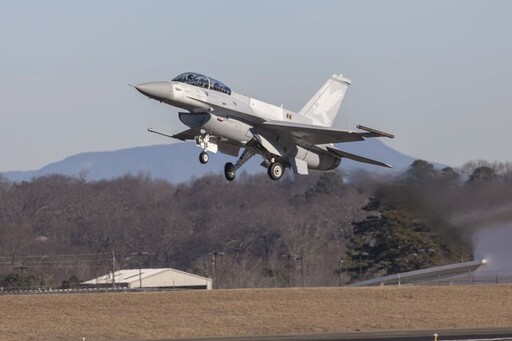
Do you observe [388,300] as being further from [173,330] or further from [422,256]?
[422,256]

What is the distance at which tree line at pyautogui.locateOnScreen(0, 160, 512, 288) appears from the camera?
80750 millimetres

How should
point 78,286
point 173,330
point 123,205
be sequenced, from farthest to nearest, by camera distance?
point 123,205 → point 78,286 → point 173,330

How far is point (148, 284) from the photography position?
8019cm

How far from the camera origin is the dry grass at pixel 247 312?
137 feet

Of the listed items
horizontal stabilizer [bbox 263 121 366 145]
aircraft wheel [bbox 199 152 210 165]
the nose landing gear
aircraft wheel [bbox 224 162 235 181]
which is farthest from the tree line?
aircraft wheel [bbox 199 152 210 165]

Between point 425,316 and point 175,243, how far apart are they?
227 ft

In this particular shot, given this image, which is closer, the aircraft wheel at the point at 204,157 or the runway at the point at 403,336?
the runway at the point at 403,336

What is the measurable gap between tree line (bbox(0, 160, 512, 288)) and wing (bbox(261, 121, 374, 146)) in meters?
21.7

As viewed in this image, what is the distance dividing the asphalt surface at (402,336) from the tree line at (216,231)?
87.7ft

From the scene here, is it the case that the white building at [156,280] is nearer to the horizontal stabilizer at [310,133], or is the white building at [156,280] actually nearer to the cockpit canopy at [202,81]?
the horizontal stabilizer at [310,133]

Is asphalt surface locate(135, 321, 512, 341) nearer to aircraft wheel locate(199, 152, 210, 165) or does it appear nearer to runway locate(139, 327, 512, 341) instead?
runway locate(139, 327, 512, 341)

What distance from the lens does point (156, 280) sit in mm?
81250

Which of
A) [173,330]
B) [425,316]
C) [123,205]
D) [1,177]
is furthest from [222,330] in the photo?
[1,177]

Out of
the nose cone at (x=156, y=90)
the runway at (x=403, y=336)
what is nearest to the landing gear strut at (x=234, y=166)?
the nose cone at (x=156, y=90)
